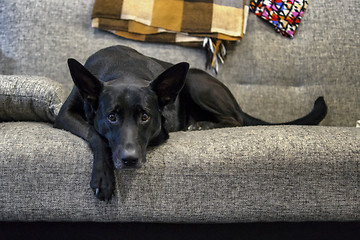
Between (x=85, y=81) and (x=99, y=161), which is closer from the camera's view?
(x=99, y=161)

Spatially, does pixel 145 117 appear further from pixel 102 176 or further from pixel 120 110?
pixel 102 176

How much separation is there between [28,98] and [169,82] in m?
0.73

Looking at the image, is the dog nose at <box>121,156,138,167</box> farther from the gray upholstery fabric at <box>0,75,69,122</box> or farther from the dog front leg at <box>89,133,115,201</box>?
the gray upholstery fabric at <box>0,75,69,122</box>

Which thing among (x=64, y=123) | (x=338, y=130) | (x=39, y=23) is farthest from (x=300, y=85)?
(x=39, y=23)

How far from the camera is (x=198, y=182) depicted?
1.53 meters

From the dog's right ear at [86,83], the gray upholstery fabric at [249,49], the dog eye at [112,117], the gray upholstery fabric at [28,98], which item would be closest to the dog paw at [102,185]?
the dog eye at [112,117]

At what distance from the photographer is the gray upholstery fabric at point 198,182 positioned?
1500 mm

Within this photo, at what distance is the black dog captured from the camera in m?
1.47

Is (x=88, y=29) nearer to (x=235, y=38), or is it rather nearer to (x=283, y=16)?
(x=235, y=38)

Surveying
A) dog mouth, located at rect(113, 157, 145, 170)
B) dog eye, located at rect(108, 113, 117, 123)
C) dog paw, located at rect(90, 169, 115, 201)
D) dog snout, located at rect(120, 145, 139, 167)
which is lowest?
dog paw, located at rect(90, 169, 115, 201)

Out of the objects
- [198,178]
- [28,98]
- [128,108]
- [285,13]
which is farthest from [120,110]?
[285,13]

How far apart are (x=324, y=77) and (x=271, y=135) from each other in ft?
3.82

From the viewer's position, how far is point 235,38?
2594mm

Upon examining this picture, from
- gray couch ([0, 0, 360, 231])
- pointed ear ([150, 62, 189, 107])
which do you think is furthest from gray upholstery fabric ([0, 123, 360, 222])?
pointed ear ([150, 62, 189, 107])
